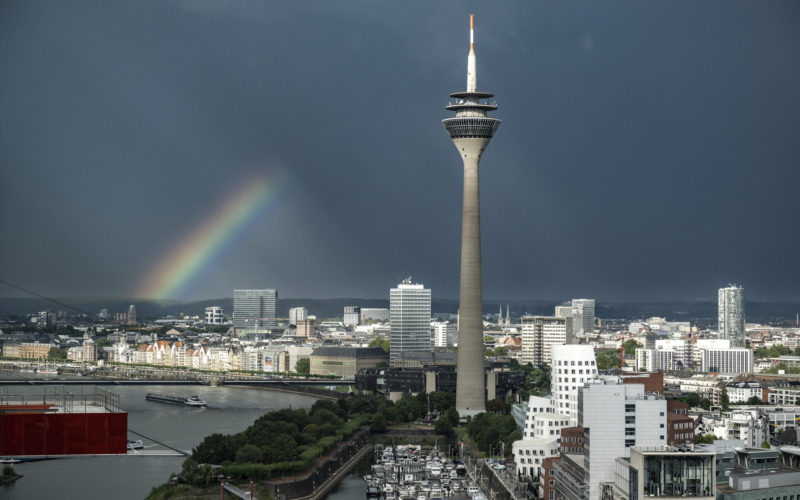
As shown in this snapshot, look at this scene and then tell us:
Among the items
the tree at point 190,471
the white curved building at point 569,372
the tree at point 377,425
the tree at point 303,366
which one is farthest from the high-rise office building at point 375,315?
the tree at point 190,471

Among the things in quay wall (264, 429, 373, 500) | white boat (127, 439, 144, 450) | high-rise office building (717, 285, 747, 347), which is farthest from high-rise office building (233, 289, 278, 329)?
white boat (127, 439, 144, 450)

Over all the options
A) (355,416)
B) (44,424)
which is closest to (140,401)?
(355,416)

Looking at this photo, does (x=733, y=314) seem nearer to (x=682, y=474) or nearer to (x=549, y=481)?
(x=549, y=481)

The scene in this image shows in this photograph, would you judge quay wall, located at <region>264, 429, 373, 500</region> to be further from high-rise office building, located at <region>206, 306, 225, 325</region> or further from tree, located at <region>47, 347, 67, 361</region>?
high-rise office building, located at <region>206, 306, 225, 325</region>

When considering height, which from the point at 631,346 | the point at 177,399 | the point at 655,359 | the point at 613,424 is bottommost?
the point at 177,399

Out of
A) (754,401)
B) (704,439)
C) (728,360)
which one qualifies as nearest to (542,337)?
(728,360)
